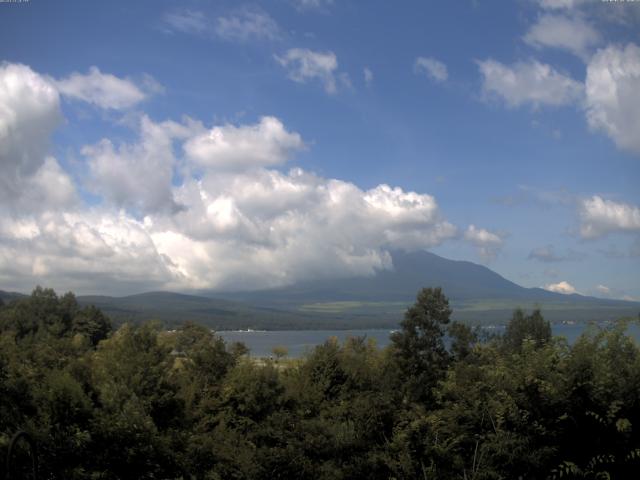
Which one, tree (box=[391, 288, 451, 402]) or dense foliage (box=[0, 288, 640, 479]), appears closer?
dense foliage (box=[0, 288, 640, 479])

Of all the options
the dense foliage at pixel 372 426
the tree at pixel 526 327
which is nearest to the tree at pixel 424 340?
the dense foliage at pixel 372 426

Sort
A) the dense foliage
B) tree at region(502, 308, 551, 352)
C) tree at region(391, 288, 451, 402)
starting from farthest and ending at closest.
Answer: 1. tree at region(502, 308, 551, 352)
2. tree at region(391, 288, 451, 402)
3. the dense foliage

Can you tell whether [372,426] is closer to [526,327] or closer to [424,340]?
[424,340]

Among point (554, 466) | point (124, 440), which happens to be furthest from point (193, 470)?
point (554, 466)

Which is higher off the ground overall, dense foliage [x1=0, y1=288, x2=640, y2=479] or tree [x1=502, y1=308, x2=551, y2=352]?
dense foliage [x1=0, y1=288, x2=640, y2=479]

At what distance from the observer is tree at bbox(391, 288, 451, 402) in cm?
3419

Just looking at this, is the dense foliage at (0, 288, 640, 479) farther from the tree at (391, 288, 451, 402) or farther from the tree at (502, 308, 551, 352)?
the tree at (502, 308, 551, 352)

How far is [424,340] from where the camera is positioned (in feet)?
119

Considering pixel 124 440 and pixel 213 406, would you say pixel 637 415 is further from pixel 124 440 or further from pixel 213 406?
pixel 213 406

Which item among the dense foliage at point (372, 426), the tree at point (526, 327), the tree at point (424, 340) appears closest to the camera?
the dense foliage at point (372, 426)

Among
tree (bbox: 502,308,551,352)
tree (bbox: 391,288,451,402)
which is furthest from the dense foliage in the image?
tree (bbox: 502,308,551,352)

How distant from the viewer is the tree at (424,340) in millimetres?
34188

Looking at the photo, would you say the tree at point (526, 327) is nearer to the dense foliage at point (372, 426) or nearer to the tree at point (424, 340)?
the tree at point (424, 340)

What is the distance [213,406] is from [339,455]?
42.6 ft
